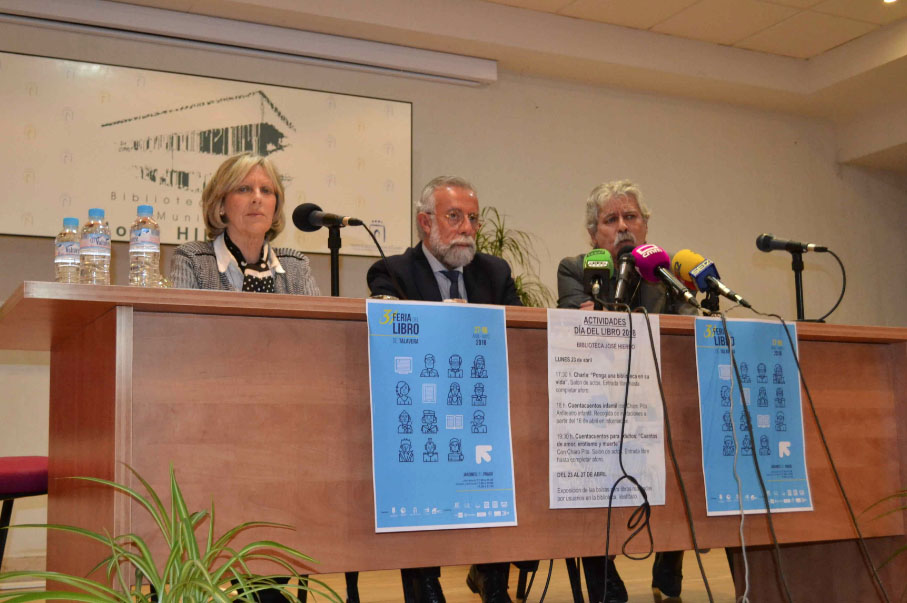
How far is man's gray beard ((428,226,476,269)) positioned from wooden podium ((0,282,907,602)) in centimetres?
104

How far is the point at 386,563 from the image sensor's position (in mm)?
Answer: 1399

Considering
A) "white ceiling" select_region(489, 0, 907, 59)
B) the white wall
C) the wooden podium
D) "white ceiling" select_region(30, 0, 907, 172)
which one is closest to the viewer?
the wooden podium

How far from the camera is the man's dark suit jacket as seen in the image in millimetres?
2582

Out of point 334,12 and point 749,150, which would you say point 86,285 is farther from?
point 749,150

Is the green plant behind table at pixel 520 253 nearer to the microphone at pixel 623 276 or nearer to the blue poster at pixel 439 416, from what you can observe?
the microphone at pixel 623 276

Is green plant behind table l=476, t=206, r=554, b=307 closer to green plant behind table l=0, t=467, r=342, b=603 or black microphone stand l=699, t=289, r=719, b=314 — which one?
black microphone stand l=699, t=289, r=719, b=314

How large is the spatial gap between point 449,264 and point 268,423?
138 centimetres

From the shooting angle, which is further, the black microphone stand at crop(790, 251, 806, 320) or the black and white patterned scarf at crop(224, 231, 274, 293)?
the black and white patterned scarf at crop(224, 231, 274, 293)

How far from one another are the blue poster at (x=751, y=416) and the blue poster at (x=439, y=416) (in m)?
0.44

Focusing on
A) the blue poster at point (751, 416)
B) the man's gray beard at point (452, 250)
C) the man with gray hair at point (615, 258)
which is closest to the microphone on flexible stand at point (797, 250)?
the blue poster at point (751, 416)

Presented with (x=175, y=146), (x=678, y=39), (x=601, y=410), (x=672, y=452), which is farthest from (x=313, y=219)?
(x=678, y=39)

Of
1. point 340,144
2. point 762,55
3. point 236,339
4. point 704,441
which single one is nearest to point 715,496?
point 704,441

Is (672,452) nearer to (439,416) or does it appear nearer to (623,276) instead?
(623,276)

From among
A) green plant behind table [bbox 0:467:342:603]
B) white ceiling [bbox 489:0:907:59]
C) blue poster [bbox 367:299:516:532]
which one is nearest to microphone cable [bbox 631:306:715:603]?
blue poster [bbox 367:299:516:532]
